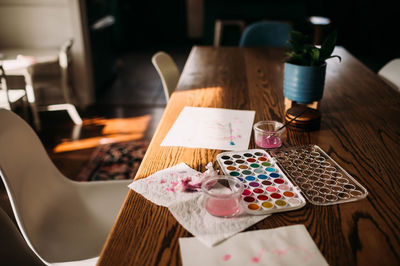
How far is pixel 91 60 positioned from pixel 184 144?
277cm

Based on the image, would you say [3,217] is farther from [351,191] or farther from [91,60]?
[91,60]

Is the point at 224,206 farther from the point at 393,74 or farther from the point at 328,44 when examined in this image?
the point at 393,74

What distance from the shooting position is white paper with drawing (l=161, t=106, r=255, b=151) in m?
1.12

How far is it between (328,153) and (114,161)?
5.84 feet

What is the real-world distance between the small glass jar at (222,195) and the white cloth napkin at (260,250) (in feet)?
0.23

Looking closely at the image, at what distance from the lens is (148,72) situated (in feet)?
15.5

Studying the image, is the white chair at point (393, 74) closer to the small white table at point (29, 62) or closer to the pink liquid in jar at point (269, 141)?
the pink liquid in jar at point (269, 141)

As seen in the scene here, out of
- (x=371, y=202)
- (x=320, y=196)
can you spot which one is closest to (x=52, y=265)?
(x=320, y=196)

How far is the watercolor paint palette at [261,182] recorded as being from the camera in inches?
31.6

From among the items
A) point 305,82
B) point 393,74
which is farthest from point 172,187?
point 393,74

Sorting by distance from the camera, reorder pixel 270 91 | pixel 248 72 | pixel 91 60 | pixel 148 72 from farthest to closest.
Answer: pixel 148 72 → pixel 91 60 → pixel 248 72 → pixel 270 91

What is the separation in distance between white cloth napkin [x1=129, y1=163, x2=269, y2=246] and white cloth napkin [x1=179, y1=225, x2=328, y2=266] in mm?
22

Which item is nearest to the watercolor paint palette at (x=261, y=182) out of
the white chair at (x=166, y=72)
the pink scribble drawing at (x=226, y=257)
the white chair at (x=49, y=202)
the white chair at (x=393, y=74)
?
the pink scribble drawing at (x=226, y=257)

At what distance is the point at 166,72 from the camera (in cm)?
192
